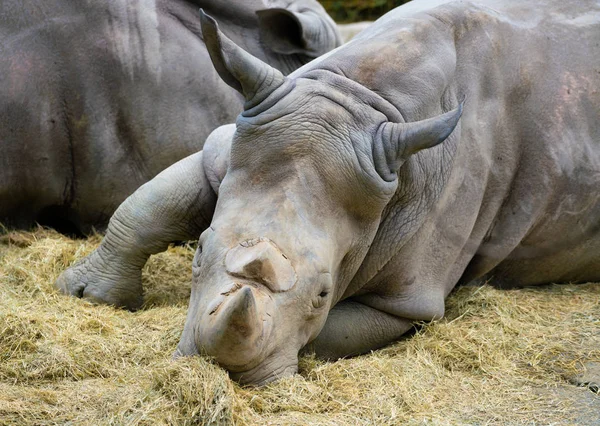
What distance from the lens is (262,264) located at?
12.6ft

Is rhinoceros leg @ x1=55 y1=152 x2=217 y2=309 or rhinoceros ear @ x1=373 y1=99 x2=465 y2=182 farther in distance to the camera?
rhinoceros leg @ x1=55 y1=152 x2=217 y2=309

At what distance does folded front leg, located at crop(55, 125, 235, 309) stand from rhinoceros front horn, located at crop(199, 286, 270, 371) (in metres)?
1.40

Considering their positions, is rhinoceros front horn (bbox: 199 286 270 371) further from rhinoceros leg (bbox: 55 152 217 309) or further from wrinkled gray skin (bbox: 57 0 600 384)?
rhinoceros leg (bbox: 55 152 217 309)

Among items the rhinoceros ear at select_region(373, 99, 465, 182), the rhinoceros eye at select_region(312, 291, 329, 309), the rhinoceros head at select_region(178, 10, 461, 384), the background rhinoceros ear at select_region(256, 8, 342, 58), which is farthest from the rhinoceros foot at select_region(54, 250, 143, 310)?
the background rhinoceros ear at select_region(256, 8, 342, 58)

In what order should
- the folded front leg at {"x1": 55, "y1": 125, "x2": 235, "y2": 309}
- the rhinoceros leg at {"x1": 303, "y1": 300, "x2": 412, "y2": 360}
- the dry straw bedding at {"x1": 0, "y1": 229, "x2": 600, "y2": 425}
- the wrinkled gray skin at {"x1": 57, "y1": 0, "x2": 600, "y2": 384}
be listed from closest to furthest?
the dry straw bedding at {"x1": 0, "y1": 229, "x2": 600, "y2": 425} < the wrinkled gray skin at {"x1": 57, "y1": 0, "x2": 600, "y2": 384} < the rhinoceros leg at {"x1": 303, "y1": 300, "x2": 412, "y2": 360} < the folded front leg at {"x1": 55, "y1": 125, "x2": 235, "y2": 309}

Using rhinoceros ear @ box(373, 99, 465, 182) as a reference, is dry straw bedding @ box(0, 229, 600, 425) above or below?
below

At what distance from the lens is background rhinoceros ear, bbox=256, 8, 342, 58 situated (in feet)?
22.0

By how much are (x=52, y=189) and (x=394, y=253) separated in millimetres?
2610

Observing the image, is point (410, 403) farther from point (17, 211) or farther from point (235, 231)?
point (17, 211)

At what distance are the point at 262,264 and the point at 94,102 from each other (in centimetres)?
285

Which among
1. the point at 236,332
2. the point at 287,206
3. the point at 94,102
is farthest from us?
the point at 94,102

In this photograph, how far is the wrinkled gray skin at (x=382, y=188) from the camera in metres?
4.02

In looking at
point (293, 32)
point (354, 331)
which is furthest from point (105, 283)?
point (293, 32)

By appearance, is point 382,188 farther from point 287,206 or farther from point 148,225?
point 148,225
